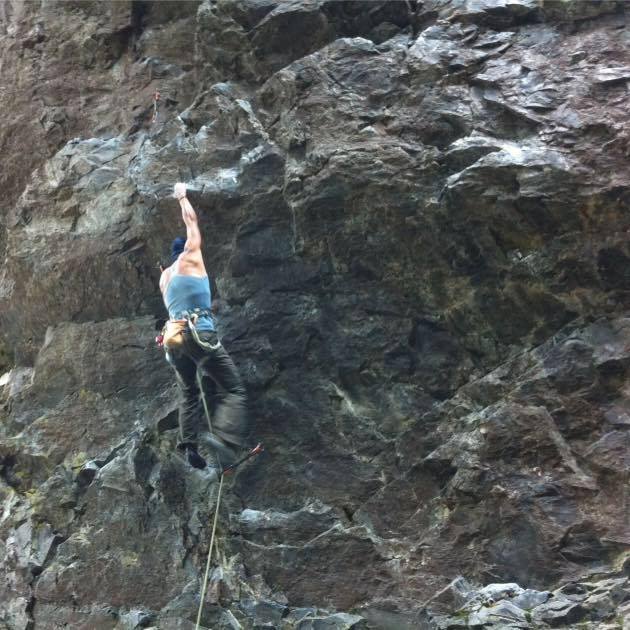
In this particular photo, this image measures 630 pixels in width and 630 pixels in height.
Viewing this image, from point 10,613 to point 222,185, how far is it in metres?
4.77

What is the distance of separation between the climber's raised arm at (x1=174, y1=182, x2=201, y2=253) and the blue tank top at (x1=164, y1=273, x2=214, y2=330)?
0.98 feet

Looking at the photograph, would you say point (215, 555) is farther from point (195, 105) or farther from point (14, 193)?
point (14, 193)

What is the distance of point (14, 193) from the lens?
42.6 ft

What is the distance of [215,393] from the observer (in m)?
9.88

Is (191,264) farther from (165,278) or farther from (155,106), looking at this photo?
(155,106)

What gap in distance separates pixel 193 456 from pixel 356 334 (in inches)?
79.7

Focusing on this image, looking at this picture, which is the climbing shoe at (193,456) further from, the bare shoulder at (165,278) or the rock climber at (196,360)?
the bare shoulder at (165,278)

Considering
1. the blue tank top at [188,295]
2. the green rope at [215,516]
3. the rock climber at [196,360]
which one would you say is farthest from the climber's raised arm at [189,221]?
the green rope at [215,516]

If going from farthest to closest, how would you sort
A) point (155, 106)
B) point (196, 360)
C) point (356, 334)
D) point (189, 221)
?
point (155, 106) → point (356, 334) → point (189, 221) → point (196, 360)

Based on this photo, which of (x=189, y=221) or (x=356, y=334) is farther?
(x=356, y=334)

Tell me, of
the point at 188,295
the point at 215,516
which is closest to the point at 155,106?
the point at 188,295

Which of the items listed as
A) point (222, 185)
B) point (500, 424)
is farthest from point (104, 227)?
point (500, 424)

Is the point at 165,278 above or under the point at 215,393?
above

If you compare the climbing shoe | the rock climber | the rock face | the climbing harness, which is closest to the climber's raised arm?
the rock climber
